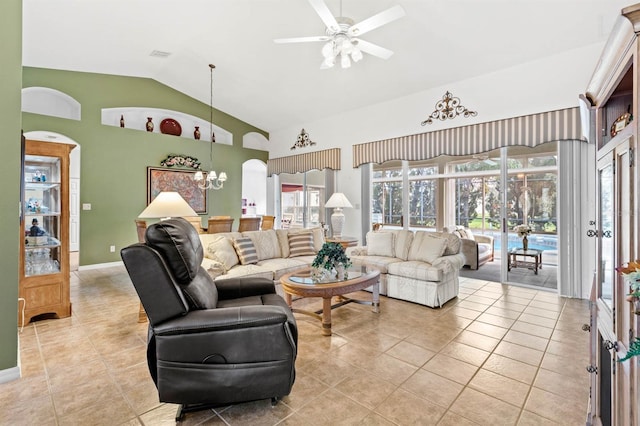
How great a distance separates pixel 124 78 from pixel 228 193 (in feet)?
10.5

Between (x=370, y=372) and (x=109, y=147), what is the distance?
21.2ft

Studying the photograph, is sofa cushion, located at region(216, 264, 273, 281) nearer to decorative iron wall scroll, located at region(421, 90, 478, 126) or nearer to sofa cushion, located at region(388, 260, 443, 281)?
sofa cushion, located at region(388, 260, 443, 281)

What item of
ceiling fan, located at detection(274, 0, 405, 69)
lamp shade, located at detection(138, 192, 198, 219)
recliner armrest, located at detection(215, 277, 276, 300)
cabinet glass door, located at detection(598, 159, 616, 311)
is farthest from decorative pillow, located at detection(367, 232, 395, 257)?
cabinet glass door, located at detection(598, 159, 616, 311)

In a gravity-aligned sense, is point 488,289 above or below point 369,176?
below

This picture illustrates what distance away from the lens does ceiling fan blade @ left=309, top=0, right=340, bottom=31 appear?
2756mm

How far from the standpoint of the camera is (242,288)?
8.93 feet

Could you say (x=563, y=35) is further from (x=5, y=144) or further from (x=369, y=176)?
(x=5, y=144)

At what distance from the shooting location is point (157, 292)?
5.86 ft

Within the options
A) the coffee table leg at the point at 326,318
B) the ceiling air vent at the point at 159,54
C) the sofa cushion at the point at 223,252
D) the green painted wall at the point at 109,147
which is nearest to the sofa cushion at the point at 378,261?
the coffee table leg at the point at 326,318

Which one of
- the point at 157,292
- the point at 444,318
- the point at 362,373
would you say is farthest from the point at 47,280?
the point at 444,318

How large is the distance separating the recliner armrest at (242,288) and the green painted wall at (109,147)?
16.1ft

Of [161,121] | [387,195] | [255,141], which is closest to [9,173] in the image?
[161,121]

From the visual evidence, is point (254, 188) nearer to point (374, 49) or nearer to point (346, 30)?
point (374, 49)

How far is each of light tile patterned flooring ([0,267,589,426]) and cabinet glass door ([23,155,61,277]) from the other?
67 cm
